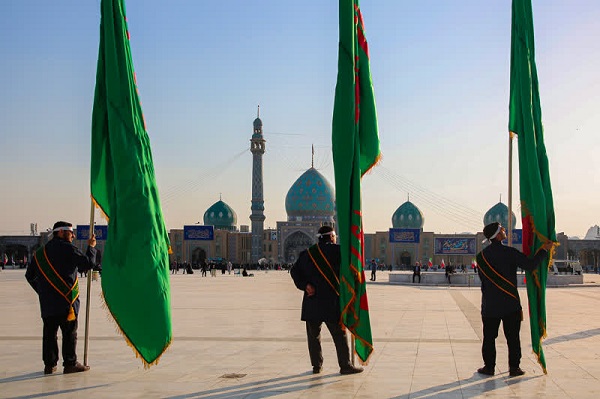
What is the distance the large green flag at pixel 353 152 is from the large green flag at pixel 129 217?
155 cm

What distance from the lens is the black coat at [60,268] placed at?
23.1ft

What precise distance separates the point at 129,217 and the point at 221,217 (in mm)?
→ 78458

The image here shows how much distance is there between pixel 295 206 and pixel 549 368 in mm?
68475

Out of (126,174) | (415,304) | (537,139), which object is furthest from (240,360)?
(415,304)

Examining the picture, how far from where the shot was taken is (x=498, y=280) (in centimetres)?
721

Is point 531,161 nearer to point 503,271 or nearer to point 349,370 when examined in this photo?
point 503,271

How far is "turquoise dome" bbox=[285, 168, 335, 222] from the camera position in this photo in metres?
75.2

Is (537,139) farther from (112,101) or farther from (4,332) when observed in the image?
(4,332)

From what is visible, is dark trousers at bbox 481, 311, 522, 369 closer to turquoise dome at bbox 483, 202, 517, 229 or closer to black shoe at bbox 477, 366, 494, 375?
black shoe at bbox 477, 366, 494, 375

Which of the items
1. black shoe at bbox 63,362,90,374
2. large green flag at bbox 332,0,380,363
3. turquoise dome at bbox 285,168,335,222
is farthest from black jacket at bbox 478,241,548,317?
turquoise dome at bbox 285,168,335,222

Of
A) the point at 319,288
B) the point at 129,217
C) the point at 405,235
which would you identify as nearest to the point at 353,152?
the point at 319,288

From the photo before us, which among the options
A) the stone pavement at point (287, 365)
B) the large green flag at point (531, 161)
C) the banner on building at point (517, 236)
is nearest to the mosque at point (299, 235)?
the banner on building at point (517, 236)

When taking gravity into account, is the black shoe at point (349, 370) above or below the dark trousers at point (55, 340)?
below

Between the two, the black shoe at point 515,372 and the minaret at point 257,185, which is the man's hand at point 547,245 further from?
the minaret at point 257,185
